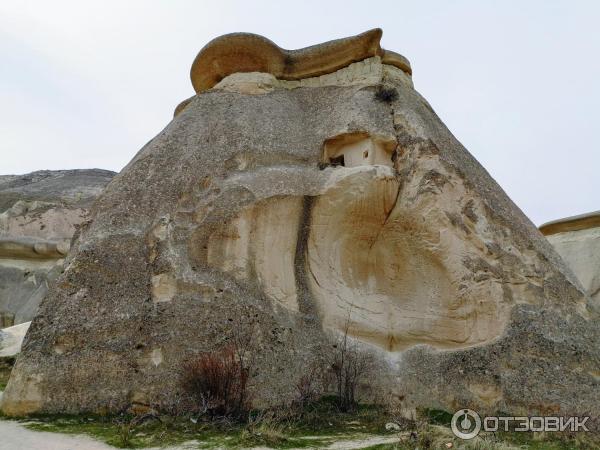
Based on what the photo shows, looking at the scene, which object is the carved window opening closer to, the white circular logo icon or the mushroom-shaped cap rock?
the mushroom-shaped cap rock

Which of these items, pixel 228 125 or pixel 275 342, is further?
pixel 228 125

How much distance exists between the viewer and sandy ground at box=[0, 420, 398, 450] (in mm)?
3977

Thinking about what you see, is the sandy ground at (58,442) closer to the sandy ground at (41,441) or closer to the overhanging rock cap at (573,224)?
the sandy ground at (41,441)

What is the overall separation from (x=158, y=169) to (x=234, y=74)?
2306 millimetres

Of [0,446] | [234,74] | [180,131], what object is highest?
[234,74]

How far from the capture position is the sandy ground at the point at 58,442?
3.98 meters

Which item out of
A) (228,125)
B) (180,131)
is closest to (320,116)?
(228,125)

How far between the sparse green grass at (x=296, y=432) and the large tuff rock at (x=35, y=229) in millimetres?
7224

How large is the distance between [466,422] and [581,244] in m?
8.44

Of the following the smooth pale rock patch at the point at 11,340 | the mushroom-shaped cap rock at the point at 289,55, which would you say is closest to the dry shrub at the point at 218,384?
the smooth pale rock patch at the point at 11,340

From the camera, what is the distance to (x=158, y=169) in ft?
21.7

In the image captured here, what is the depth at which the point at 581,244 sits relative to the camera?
39.8 feet

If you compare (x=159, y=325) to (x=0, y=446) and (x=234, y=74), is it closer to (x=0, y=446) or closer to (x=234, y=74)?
(x=0, y=446)

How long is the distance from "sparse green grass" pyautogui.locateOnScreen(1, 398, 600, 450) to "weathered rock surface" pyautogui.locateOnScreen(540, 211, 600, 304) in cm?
759
